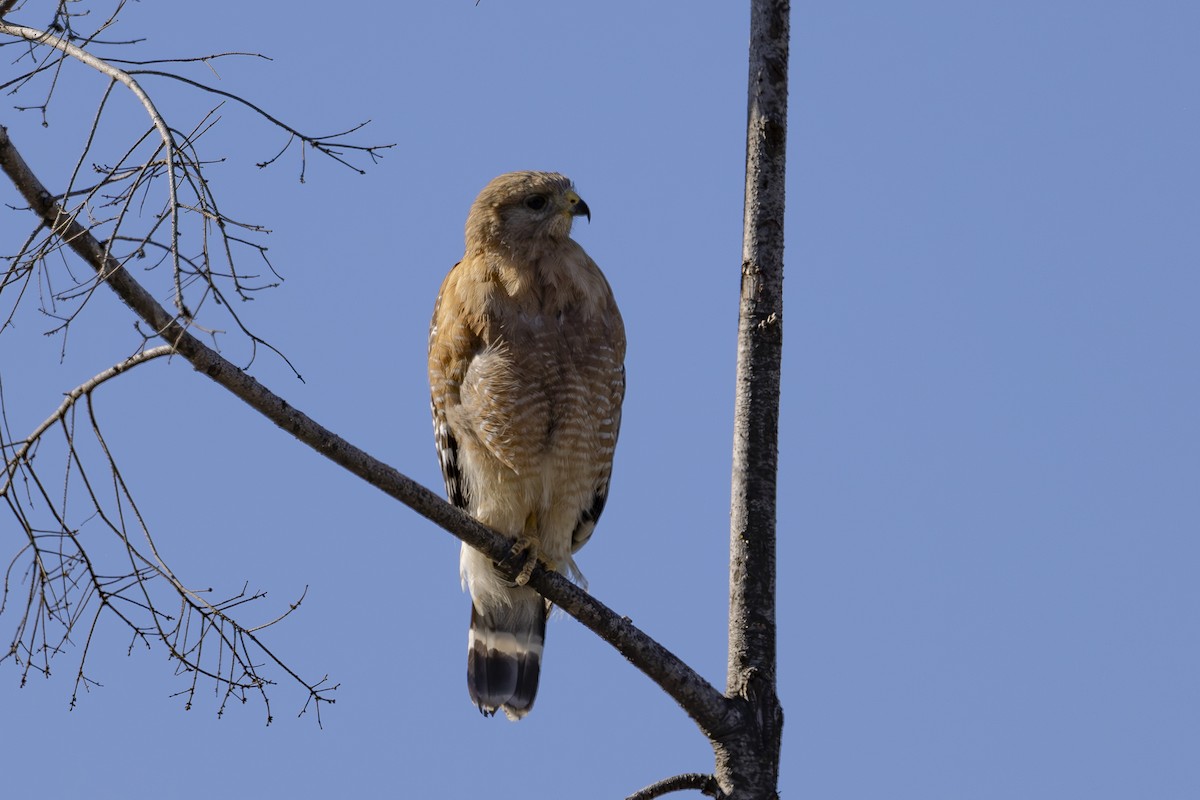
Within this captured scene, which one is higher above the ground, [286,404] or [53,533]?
[286,404]

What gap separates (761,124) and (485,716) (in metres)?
2.61

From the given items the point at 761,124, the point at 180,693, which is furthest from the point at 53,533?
the point at 761,124

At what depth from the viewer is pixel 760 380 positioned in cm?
418

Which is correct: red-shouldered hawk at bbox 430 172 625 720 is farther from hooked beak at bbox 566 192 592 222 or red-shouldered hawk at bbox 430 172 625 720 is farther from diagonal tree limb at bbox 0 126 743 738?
diagonal tree limb at bbox 0 126 743 738

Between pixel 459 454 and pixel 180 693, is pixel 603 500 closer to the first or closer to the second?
pixel 459 454

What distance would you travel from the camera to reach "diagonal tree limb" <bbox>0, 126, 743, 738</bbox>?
131 inches

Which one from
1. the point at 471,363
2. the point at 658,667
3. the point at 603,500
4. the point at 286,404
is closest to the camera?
the point at 286,404

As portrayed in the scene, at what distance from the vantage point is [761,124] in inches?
166

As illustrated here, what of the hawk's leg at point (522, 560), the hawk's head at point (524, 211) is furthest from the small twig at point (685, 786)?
the hawk's head at point (524, 211)

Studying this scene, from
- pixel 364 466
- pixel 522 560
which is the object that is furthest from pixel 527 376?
pixel 364 466

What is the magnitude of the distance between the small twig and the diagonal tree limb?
0.48ft

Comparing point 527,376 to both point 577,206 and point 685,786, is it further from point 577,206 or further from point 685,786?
point 685,786

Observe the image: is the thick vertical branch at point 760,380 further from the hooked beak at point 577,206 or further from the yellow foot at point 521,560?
the hooked beak at point 577,206

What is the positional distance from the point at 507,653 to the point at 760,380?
195 cm
